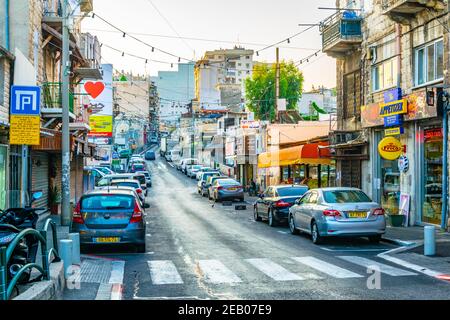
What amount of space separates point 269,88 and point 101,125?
3733 cm

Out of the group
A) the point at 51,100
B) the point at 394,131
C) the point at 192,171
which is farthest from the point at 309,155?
the point at 192,171

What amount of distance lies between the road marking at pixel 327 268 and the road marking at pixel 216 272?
5.86 feet

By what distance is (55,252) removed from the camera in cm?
1076

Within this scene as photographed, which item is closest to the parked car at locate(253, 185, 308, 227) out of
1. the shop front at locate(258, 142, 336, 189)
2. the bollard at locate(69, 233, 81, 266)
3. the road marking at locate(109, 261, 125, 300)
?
the shop front at locate(258, 142, 336, 189)

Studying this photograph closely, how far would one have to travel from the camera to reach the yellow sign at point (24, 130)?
16844 millimetres

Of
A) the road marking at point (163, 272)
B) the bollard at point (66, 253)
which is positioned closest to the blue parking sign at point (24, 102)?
the road marking at point (163, 272)

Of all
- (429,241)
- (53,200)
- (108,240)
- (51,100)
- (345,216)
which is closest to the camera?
(429,241)

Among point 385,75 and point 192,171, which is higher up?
point 385,75

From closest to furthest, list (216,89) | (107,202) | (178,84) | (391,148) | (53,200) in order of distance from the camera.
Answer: (107,202)
(391,148)
(53,200)
(216,89)
(178,84)

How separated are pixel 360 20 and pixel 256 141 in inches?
1007

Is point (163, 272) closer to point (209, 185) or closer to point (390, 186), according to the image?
point (390, 186)

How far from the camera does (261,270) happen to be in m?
12.5

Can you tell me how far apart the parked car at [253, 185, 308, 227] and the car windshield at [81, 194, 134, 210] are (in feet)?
27.5

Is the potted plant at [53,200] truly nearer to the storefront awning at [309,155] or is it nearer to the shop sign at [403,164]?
the storefront awning at [309,155]
